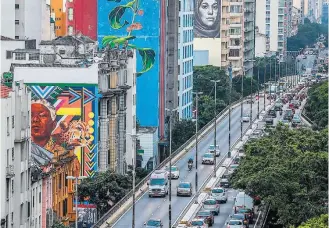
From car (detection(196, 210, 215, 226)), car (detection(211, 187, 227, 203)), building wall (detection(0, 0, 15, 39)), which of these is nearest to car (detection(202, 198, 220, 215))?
car (detection(196, 210, 215, 226))

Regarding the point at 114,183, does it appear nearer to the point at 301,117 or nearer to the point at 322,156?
the point at 322,156

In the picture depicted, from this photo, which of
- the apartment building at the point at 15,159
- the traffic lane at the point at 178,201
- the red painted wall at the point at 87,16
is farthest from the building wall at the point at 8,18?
the apartment building at the point at 15,159

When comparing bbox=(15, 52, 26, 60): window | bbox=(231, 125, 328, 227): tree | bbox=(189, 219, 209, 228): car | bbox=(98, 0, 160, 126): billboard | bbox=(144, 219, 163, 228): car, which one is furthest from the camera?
bbox=(98, 0, 160, 126): billboard

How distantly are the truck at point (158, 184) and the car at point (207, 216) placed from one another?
11040 millimetres

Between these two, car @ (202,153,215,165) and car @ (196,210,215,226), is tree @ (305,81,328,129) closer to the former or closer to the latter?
car @ (202,153,215,165)

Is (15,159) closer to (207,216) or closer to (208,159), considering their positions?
(207,216)

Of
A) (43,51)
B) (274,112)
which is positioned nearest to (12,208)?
(43,51)

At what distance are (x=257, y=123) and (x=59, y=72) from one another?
64440mm

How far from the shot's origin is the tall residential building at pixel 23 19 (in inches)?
7031

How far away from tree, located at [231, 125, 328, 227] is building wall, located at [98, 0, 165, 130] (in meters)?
49.0

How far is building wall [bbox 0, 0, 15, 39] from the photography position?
176 meters

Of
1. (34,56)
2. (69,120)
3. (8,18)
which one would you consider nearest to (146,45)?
(8,18)

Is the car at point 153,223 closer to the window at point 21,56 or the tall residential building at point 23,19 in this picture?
the window at point 21,56

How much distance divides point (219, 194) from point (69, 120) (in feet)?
46.8
